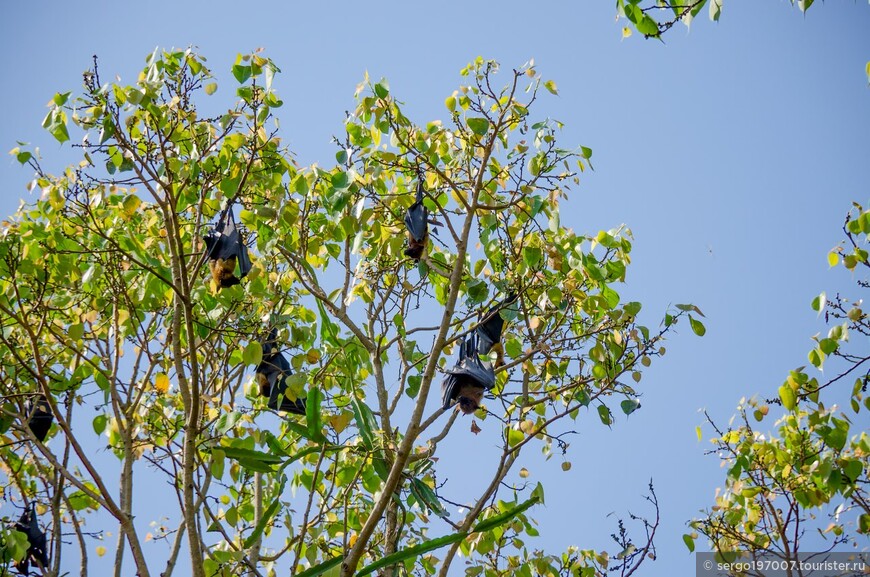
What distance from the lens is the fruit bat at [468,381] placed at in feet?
14.7

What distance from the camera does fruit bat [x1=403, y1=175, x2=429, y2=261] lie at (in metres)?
4.38

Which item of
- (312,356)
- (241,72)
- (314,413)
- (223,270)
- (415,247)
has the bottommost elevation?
(314,413)

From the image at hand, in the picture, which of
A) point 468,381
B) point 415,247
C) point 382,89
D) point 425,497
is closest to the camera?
point 425,497

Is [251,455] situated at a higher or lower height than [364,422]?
lower

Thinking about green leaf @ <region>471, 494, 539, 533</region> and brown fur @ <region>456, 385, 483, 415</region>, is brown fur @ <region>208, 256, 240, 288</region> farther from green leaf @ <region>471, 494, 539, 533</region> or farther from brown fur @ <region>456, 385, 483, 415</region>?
green leaf @ <region>471, 494, 539, 533</region>

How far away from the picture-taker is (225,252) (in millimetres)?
4367

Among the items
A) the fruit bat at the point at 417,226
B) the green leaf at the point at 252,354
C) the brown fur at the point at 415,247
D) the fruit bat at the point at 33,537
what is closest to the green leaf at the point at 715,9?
the fruit bat at the point at 417,226

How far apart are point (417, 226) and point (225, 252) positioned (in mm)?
973

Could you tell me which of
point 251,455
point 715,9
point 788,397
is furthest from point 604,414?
point 715,9

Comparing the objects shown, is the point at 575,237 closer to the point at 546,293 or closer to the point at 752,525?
the point at 546,293

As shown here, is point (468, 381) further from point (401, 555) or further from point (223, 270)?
point (223, 270)

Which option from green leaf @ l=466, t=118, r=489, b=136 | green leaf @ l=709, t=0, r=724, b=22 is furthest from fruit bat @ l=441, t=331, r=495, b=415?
green leaf @ l=709, t=0, r=724, b=22

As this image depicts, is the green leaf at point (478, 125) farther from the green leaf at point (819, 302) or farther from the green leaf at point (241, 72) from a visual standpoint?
the green leaf at point (819, 302)

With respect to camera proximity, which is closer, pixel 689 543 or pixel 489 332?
pixel 489 332
